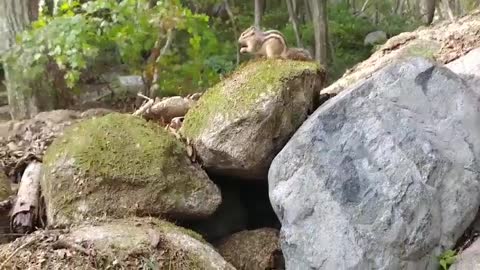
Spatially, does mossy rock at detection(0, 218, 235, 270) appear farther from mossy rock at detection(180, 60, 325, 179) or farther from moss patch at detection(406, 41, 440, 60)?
moss patch at detection(406, 41, 440, 60)

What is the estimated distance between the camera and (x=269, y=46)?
4.98 meters

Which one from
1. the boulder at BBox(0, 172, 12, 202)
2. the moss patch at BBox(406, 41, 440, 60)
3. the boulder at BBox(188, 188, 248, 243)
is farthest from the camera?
the moss patch at BBox(406, 41, 440, 60)

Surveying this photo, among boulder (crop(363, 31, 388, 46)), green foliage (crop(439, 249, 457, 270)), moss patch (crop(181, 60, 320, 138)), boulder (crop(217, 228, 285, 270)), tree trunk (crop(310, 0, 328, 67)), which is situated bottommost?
boulder (crop(363, 31, 388, 46))

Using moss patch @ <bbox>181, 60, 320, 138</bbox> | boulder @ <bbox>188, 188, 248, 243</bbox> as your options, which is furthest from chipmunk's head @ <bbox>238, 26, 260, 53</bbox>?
boulder @ <bbox>188, 188, 248, 243</bbox>

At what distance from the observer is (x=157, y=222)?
162 inches

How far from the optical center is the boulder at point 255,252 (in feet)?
14.8

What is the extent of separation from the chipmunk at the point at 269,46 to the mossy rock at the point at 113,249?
5.52ft

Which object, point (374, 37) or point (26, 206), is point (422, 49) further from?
point (374, 37)

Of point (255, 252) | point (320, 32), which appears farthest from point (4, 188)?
point (320, 32)

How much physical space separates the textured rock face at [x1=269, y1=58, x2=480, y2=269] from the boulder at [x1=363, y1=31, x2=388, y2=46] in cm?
845

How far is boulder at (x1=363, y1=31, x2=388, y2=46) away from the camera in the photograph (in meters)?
12.8

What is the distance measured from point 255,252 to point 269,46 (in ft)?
5.11

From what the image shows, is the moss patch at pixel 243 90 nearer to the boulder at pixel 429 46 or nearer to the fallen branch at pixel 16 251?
the boulder at pixel 429 46

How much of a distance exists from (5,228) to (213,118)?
5.23 feet
